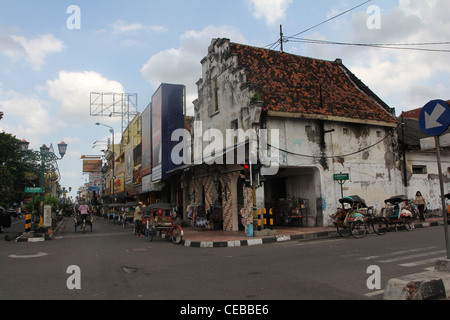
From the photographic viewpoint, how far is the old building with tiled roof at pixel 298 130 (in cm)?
1758

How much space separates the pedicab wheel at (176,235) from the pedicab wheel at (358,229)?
22.2 feet

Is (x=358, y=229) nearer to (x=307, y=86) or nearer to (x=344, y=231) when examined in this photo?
(x=344, y=231)

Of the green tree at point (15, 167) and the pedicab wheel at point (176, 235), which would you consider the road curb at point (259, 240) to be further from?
the green tree at point (15, 167)

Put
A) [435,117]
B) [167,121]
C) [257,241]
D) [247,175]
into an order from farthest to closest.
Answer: [167,121] < [247,175] < [257,241] < [435,117]

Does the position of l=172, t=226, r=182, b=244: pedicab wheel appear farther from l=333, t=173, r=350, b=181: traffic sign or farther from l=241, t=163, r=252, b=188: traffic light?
l=333, t=173, r=350, b=181: traffic sign

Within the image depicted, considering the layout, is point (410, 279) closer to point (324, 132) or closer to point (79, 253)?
point (79, 253)

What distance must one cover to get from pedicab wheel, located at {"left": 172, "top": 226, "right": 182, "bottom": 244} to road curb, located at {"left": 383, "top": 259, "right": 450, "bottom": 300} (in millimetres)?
10686

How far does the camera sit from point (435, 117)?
623 cm

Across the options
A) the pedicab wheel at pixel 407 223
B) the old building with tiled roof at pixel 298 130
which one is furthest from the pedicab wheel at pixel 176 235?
the pedicab wheel at pixel 407 223

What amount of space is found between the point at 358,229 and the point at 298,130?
6266 millimetres

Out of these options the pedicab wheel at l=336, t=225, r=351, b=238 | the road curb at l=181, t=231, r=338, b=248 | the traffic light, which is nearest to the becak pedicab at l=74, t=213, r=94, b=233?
the road curb at l=181, t=231, r=338, b=248

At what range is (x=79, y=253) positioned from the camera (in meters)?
11.7

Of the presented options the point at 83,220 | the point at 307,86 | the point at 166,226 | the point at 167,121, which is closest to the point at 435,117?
the point at 166,226

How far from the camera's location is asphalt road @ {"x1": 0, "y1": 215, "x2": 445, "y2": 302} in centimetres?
583
